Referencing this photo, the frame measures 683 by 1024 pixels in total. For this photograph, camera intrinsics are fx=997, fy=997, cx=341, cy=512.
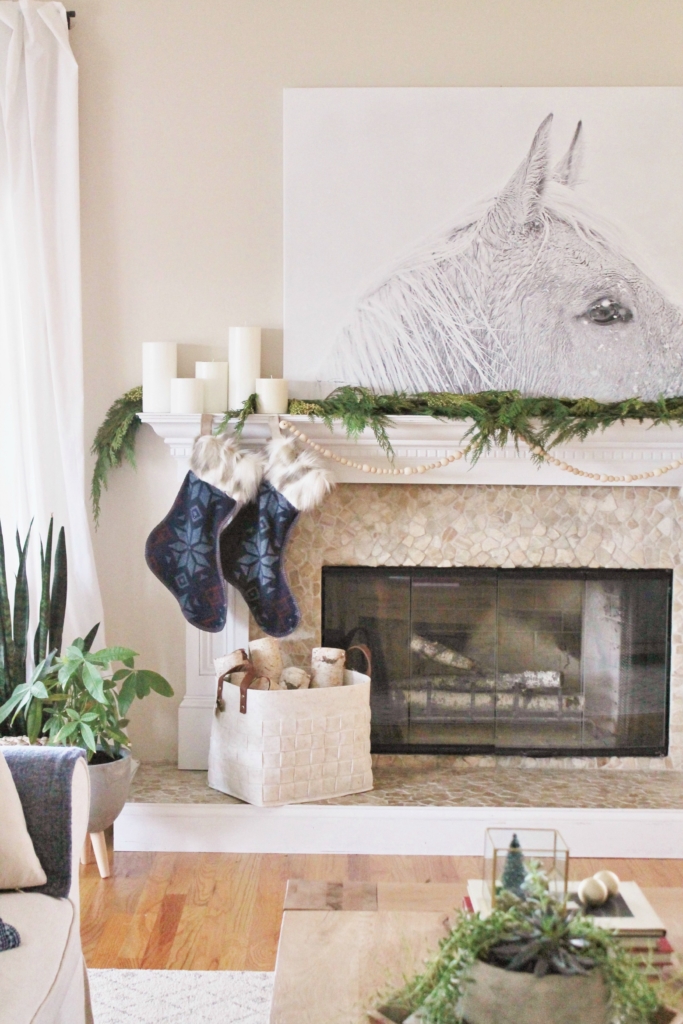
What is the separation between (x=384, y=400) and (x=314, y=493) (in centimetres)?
35

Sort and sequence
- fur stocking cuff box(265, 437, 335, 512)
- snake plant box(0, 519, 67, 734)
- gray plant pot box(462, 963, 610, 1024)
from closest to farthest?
gray plant pot box(462, 963, 610, 1024) < snake plant box(0, 519, 67, 734) < fur stocking cuff box(265, 437, 335, 512)

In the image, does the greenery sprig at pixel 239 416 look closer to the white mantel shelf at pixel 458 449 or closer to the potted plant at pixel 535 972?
the white mantel shelf at pixel 458 449

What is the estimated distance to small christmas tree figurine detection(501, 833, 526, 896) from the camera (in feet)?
4.67

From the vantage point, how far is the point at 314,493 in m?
2.93

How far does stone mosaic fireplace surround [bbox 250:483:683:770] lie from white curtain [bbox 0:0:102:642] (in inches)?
27.7

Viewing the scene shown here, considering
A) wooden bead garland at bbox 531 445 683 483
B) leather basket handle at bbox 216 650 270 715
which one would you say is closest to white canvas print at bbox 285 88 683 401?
wooden bead garland at bbox 531 445 683 483

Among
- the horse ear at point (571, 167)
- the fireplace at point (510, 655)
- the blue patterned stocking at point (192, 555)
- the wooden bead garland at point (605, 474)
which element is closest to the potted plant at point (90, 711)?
the blue patterned stocking at point (192, 555)

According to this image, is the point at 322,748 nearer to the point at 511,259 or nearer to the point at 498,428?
the point at 498,428

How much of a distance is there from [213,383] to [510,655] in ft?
4.25

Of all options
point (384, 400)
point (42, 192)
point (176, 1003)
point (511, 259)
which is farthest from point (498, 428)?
point (176, 1003)

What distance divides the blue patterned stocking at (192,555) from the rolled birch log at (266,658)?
0.13 meters

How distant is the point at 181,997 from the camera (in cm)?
215

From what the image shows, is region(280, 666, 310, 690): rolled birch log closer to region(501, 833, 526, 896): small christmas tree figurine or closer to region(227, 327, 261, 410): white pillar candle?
region(227, 327, 261, 410): white pillar candle

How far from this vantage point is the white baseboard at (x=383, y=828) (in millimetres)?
2855
